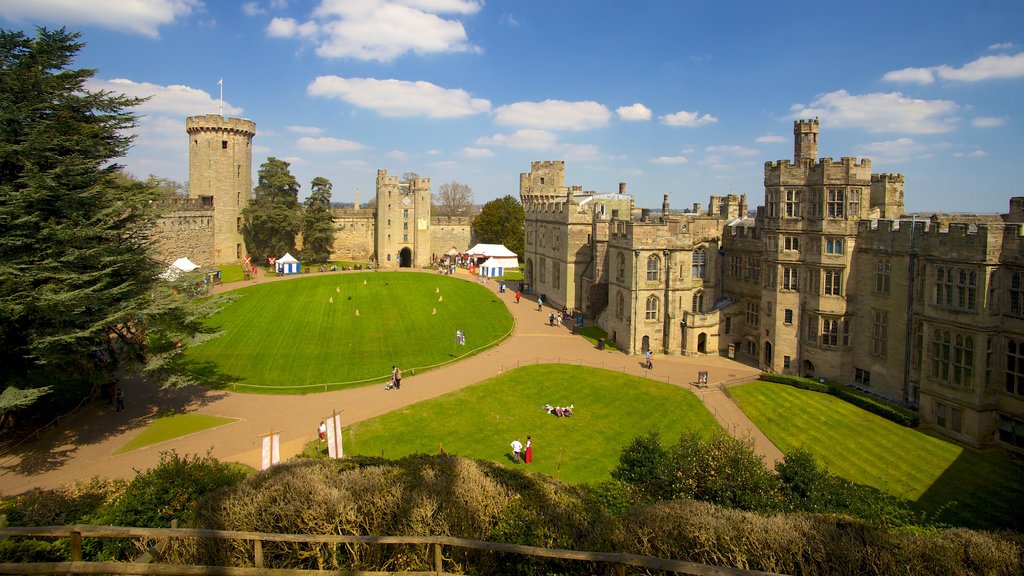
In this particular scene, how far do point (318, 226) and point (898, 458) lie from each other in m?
62.0

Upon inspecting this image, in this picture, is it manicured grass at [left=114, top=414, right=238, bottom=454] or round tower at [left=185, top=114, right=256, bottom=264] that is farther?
round tower at [left=185, top=114, right=256, bottom=264]

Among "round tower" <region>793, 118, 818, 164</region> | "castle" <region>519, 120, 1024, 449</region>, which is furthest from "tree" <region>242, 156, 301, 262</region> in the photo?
"round tower" <region>793, 118, 818, 164</region>

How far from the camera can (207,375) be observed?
31516 millimetres

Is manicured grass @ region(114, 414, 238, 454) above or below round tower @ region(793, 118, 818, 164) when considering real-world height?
below

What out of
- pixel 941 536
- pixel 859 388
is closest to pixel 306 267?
pixel 859 388

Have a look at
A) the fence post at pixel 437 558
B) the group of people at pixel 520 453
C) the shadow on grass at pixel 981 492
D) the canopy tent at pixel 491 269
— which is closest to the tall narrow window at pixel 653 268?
the group of people at pixel 520 453

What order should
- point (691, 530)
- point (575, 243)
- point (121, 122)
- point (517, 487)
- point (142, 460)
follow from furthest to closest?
point (575, 243)
point (121, 122)
point (142, 460)
point (517, 487)
point (691, 530)

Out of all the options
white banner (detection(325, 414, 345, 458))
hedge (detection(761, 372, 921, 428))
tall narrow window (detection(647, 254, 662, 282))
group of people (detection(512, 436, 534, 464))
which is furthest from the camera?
tall narrow window (detection(647, 254, 662, 282))

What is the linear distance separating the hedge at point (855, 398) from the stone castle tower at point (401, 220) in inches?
2021

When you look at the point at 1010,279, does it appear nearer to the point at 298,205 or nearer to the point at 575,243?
the point at 575,243

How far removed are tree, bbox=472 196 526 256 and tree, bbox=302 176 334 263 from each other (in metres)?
20.9

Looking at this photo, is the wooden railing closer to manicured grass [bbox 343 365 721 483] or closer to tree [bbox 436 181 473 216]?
manicured grass [bbox 343 365 721 483]

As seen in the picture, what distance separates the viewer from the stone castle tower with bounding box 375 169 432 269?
74.4 metres

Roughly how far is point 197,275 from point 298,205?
5030 centimetres
